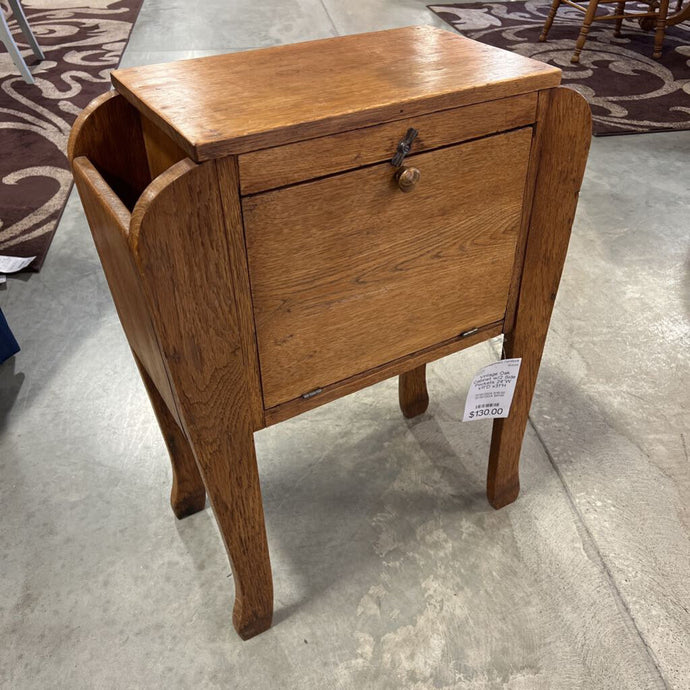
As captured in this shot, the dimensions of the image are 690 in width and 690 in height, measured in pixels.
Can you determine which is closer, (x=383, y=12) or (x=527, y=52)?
(x=527, y=52)

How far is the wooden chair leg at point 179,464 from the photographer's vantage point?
106 cm

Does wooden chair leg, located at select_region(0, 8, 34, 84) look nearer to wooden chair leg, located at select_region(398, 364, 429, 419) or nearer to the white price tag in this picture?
wooden chair leg, located at select_region(398, 364, 429, 419)

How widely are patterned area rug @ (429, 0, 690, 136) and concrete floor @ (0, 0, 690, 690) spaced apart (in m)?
1.49

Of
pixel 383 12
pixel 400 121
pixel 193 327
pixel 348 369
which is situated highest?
pixel 400 121

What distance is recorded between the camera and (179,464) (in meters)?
1.17

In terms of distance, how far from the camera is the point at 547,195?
0.85m

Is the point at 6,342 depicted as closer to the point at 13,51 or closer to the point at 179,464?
the point at 179,464

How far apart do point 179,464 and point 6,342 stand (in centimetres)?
74

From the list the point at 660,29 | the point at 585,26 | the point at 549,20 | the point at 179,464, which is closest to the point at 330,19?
the point at 549,20

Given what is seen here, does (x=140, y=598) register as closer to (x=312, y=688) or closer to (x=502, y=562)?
(x=312, y=688)

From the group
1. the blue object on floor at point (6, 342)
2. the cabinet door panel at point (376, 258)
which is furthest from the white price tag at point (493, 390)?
the blue object on floor at point (6, 342)

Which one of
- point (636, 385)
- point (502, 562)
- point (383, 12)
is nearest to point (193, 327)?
point (502, 562)

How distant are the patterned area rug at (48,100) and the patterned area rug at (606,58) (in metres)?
2.19

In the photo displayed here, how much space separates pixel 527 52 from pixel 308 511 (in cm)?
326
